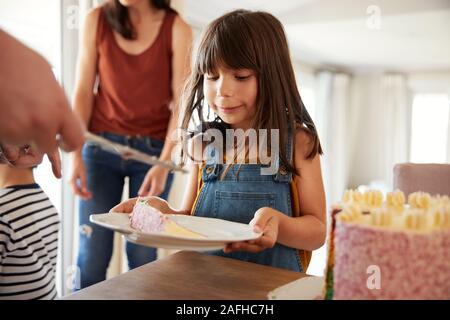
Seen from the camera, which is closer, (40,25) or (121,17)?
(121,17)

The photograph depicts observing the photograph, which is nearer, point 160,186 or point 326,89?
point 160,186

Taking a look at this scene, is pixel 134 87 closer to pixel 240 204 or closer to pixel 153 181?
pixel 153 181

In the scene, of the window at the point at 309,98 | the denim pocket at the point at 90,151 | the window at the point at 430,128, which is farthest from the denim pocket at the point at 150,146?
the window at the point at 430,128

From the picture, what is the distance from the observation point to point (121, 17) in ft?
4.76

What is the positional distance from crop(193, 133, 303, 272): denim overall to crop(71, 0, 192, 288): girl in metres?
0.43

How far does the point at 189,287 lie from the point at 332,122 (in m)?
6.44

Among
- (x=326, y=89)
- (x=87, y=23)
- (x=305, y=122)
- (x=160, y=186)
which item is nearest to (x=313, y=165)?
(x=305, y=122)

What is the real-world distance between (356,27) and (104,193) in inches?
131

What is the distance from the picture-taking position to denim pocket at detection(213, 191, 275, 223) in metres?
0.95

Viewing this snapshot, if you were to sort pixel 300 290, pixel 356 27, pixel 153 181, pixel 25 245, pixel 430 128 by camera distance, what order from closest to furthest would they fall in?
pixel 300 290 → pixel 25 245 → pixel 153 181 → pixel 356 27 → pixel 430 128

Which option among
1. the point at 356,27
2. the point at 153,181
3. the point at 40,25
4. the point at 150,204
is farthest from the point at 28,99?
the point at 356,27

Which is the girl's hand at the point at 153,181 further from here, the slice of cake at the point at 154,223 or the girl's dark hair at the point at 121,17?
the slice of cake at the point at 154,223
